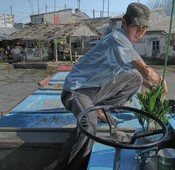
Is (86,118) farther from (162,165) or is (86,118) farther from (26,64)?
(26,64)

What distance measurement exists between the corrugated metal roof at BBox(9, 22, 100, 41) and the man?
25798mm

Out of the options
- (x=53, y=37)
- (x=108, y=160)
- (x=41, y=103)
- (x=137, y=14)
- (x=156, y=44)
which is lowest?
(x=156, y=44)

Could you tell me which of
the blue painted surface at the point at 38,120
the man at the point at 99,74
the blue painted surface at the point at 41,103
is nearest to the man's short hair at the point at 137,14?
the man at the point at 99,74

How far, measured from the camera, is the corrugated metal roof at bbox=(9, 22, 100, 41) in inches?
1173

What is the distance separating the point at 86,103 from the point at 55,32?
89.0 feet

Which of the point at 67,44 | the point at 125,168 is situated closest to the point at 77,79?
the point at 125,168

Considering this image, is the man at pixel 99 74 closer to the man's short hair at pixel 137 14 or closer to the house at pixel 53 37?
the man's short hair at pixel 137 14

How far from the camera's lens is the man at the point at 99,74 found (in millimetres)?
3338

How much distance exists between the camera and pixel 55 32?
1191 inches

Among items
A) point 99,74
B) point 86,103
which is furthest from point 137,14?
point 86,103

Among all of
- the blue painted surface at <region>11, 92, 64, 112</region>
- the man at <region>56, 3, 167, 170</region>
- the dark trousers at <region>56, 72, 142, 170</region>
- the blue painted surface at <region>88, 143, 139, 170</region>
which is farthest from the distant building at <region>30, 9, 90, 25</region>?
the blue painted surface at <region>88, 143, 139, 170</region>

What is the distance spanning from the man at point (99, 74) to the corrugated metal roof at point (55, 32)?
2580 cm

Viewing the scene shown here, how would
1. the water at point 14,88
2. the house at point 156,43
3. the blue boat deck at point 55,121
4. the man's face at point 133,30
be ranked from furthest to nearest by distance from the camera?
the house at point 156,43 < the water at point 14,88 < the man's face at point 133,30 < the blue boat deck at point 55,121

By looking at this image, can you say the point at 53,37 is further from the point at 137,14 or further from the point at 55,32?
the point at 137,14
